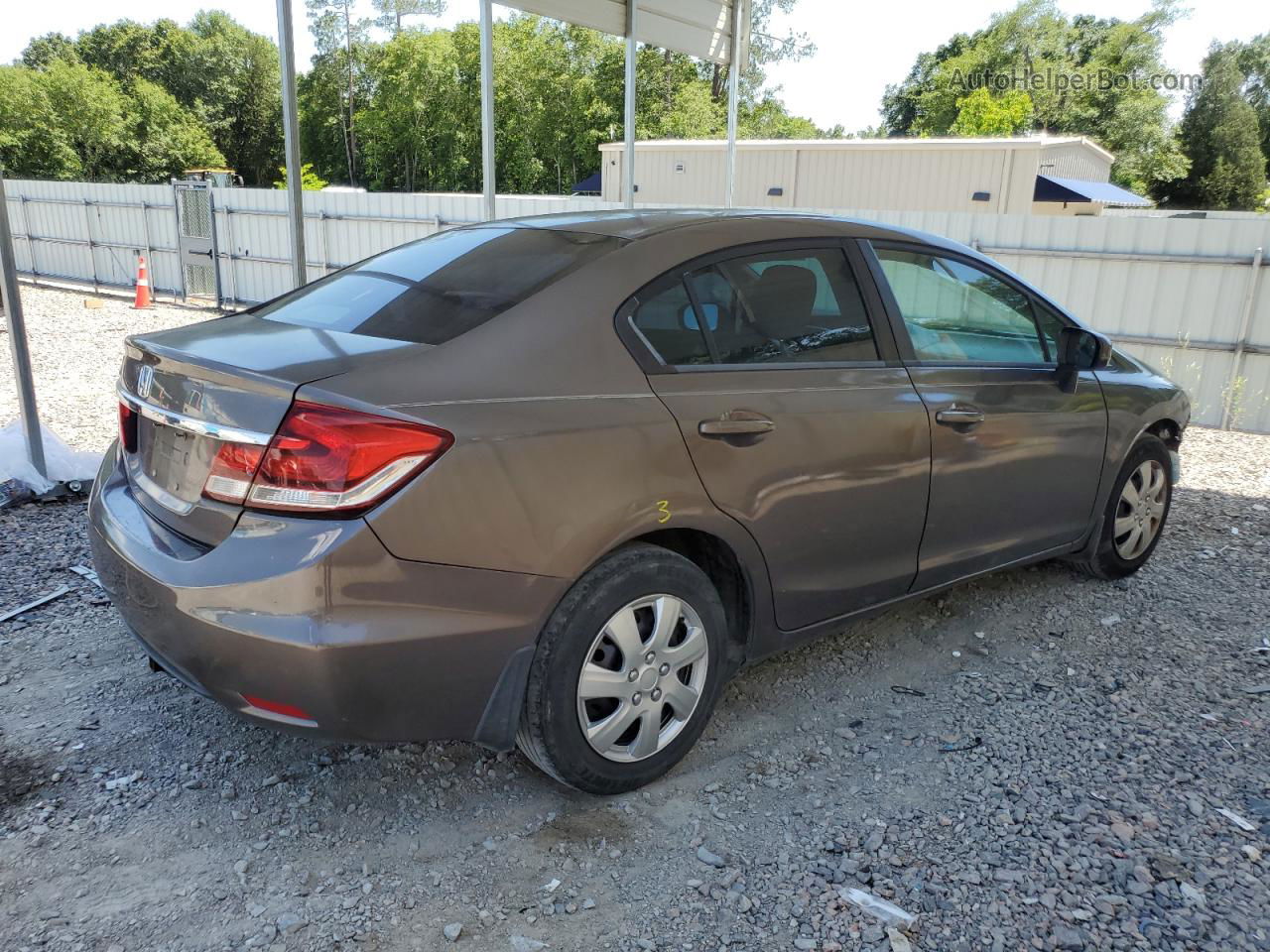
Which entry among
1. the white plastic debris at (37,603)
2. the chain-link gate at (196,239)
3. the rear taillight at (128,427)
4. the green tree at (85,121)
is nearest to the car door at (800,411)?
the rear taillight at (128,427)

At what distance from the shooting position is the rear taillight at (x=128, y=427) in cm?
288

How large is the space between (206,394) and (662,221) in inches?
58.8

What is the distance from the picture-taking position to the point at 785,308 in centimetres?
323

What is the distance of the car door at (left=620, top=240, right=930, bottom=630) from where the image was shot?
9.51 feet

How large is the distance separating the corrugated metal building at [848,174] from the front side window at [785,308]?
17170 mm

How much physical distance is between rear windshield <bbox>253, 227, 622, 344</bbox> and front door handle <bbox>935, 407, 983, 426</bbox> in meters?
1.34

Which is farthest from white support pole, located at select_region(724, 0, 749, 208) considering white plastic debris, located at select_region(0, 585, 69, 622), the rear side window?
the rear side window

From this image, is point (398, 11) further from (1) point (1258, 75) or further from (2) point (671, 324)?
(2) point (671, 324)

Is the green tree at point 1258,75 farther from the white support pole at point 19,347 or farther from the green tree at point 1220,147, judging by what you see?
the white support pole at point 19,347

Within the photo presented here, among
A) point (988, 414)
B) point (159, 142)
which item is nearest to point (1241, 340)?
point (988, 414)

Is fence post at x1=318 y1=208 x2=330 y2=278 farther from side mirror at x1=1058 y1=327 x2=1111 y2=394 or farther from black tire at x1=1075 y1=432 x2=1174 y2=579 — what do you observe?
side mirror at x1=1058 y1=327 x2=1111 y2=394

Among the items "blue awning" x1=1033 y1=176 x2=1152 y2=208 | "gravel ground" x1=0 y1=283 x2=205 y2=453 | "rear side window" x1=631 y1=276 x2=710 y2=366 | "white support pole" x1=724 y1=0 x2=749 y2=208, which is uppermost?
"white support pole" x1=724 y1=0 x2=749 y2=208

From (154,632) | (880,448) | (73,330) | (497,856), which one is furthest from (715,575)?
(73,330)

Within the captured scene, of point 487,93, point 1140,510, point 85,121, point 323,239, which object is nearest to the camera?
point 1140,510
